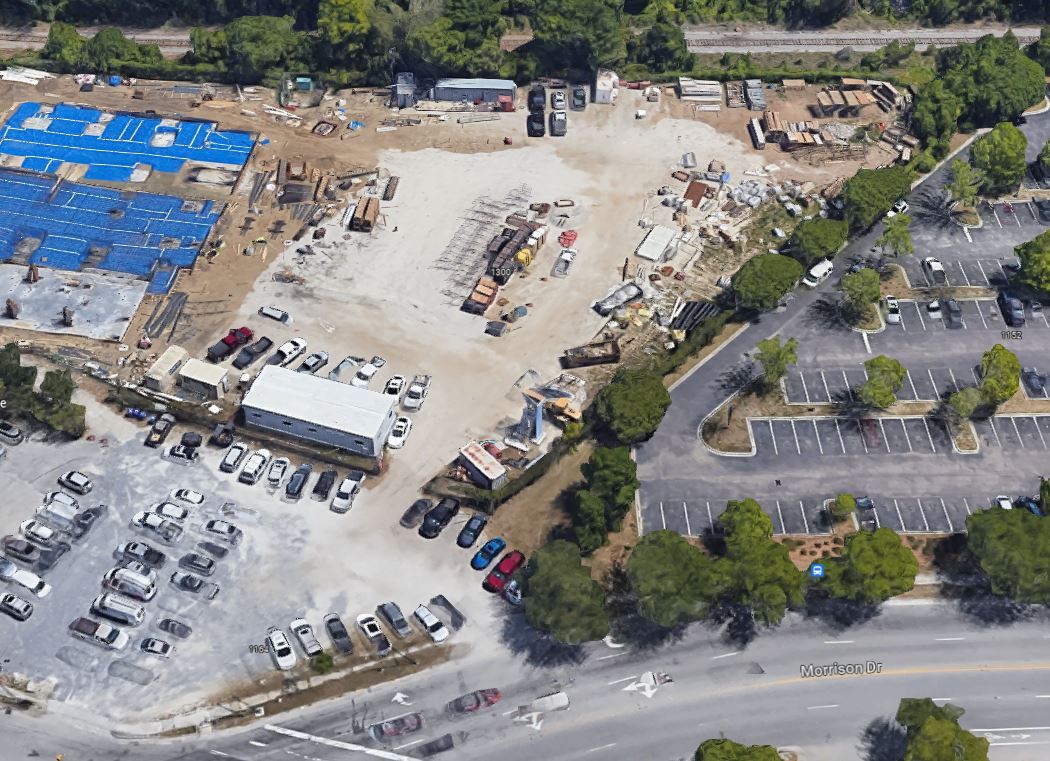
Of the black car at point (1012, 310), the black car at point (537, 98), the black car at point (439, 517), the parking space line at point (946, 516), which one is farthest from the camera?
the black car at point (537, 98)

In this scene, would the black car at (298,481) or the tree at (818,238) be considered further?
the tree at (818,238)

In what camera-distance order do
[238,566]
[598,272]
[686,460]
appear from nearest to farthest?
[238,566] < [686,460] < [598,272]

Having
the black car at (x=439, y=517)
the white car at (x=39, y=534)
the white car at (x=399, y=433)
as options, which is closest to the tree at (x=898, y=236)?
the white car at (x=399, y=433)

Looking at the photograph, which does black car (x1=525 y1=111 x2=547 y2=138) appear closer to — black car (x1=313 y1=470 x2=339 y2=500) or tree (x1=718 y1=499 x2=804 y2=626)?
black car (x1=313 y1=470 x2=339 y2=500)

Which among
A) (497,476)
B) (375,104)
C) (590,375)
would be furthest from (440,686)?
(375,104)

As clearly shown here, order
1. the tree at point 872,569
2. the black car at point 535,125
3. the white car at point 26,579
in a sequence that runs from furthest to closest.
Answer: the black car at point 535,125 → the white car at point 26,579 → the tree at point 872,569

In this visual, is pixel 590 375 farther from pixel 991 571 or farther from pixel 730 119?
pixel 730 119

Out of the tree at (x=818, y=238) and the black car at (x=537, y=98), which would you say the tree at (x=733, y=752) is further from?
the black car at (x=537, y=98)

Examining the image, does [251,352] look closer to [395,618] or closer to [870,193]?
[395,618]
